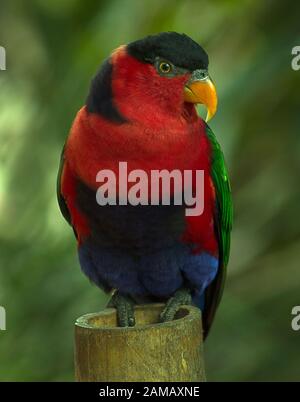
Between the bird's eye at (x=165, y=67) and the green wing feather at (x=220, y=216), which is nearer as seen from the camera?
the bird's eye at (x=165, y=67)

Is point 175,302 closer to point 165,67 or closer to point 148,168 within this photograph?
point 148,168

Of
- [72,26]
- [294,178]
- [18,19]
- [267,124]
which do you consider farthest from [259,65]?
[18,19]

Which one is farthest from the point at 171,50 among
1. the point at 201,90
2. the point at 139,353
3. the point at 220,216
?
the point at 139,353

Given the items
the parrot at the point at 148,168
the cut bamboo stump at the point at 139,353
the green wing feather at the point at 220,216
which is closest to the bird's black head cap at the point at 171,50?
the parrot at the point at 148,168

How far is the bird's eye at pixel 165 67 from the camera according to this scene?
2717mm

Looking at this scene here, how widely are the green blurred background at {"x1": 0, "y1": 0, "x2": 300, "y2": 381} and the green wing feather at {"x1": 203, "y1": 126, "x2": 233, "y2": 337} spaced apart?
0.70 metres

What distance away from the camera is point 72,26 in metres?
3.81

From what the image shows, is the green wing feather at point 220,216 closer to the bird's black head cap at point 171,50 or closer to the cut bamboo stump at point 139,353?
the bird's black head cap at point 171,50

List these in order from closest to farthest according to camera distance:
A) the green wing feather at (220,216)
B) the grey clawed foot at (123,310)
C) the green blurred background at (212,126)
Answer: the grey clawed foot at (123,310)
the green wing feather at (220,216)
the green blurred background at (212,126)

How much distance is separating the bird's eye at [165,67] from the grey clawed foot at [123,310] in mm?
765

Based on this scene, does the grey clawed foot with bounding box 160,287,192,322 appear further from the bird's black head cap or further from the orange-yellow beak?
the bird's black head cap

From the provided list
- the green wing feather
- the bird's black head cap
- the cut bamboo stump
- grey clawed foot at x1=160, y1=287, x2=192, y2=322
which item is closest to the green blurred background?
the green wing feather

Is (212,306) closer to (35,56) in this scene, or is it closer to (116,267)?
(116,267)

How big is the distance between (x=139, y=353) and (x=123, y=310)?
42 cm
